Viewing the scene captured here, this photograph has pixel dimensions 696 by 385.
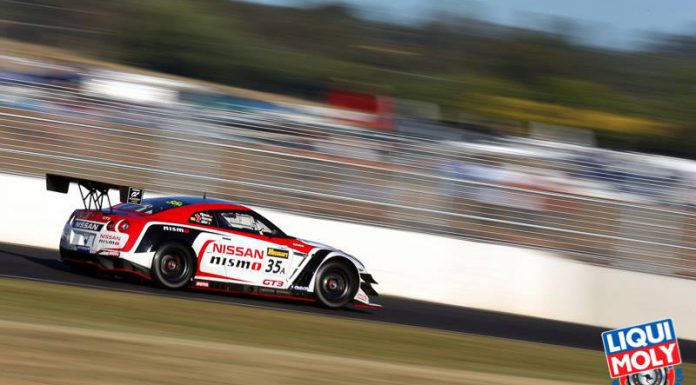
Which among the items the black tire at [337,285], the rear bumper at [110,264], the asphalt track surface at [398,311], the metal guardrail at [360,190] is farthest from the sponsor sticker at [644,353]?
the metal guardrail at [360,190]

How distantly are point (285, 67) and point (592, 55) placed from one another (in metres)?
15.1

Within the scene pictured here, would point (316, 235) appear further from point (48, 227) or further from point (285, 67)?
point (285, 67)

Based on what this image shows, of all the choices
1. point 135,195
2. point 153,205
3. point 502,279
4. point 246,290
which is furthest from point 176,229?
point 502,279

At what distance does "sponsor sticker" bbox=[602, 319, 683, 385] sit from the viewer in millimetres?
3689

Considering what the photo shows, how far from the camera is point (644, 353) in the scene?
3732 millimetres

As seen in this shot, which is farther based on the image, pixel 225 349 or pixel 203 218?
pixel 203 218

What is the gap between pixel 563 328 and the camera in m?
14.4

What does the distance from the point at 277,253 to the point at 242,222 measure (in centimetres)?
54

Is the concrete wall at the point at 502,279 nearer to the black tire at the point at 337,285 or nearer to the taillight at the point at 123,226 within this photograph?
the black tire at the point at 337,285

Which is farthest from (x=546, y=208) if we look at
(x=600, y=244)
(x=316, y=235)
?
(x=316, y=235)

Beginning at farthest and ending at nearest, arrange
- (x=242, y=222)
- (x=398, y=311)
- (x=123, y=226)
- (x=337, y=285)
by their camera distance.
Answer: (x=398, y=311) < (x=337, y=285) < (x=242, y=222) < (x=123, y=226)

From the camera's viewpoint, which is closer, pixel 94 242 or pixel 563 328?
pixel 94 242

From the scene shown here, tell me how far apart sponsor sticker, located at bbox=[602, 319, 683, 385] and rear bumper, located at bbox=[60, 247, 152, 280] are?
819 centimetres

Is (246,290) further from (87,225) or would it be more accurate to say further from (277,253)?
(87,225)
